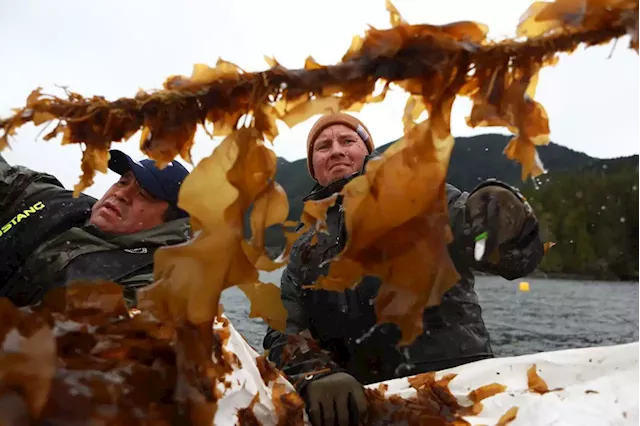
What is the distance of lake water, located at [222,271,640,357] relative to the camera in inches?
612

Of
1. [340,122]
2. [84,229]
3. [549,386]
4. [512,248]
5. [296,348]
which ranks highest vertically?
[340,122]

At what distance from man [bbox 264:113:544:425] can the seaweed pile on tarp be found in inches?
12.7

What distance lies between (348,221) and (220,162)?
0.31 meters

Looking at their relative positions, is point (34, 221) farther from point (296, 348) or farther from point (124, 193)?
point (296, 348)

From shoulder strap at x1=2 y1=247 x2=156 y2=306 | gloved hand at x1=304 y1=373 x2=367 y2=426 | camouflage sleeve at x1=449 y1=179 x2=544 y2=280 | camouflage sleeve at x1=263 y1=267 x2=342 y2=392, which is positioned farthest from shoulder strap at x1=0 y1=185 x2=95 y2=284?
camouflage sleeve at x1=449 y1=179 x2=544 y2=280

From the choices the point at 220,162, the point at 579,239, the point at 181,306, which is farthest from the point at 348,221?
the point at 579,239

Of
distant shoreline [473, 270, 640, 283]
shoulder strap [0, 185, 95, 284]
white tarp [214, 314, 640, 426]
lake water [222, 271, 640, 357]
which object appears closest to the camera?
white tarp [214, 314, 640, 426]

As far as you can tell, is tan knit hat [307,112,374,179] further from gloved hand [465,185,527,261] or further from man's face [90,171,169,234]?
gloved hand [465,185,527,261]

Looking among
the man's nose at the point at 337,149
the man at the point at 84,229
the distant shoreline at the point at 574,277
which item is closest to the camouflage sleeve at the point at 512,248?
the man's nose at the point at 337,149

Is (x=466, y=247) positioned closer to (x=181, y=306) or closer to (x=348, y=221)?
(x=348, y=221)

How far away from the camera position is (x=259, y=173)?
3.43ft

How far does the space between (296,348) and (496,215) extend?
89cm

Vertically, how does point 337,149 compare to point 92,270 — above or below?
above

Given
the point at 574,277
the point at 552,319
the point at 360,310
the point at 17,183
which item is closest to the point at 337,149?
→ the point at 360,310
